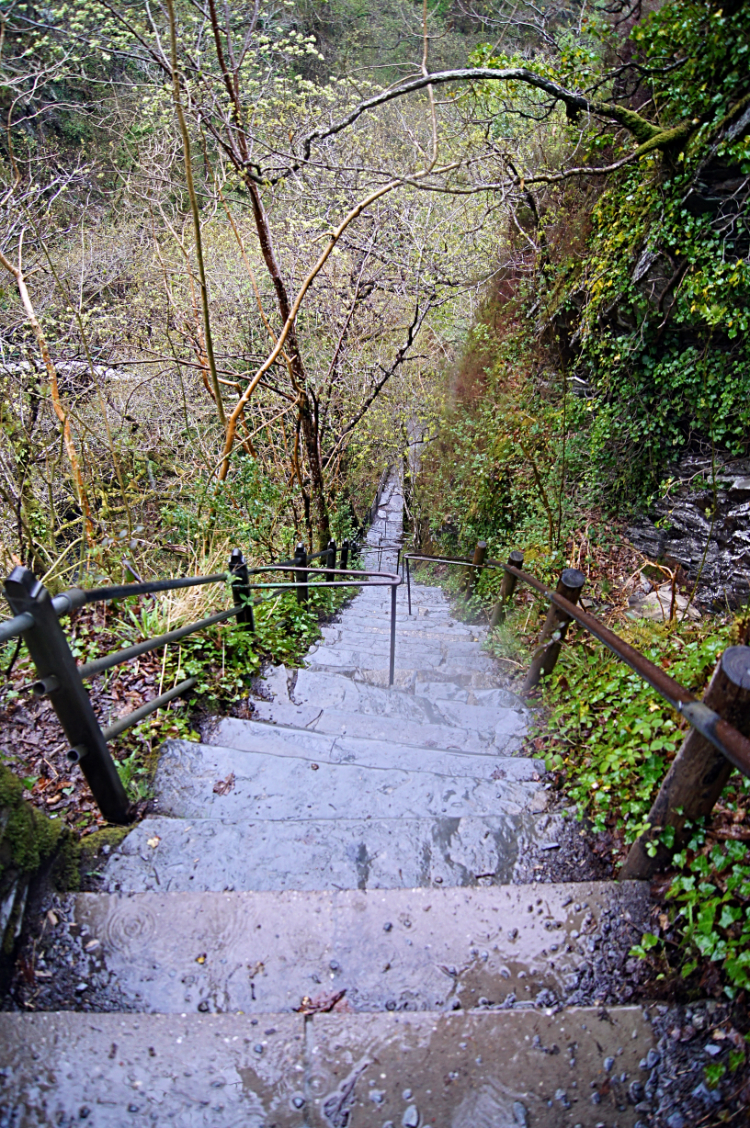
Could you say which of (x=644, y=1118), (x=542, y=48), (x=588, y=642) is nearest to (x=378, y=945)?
(x=644, y=1118)

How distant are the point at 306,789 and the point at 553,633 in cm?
185

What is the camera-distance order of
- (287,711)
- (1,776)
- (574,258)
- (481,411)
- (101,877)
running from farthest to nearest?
(481,411) < (574,258) < (287,711) < (101,877) < (1,776)

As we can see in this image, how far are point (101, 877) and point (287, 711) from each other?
161 centimetres

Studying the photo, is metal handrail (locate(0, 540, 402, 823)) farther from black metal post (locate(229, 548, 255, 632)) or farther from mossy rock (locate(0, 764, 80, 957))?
black metal post (locate(229, 548, 255, 632))

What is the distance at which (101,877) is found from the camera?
1.93m

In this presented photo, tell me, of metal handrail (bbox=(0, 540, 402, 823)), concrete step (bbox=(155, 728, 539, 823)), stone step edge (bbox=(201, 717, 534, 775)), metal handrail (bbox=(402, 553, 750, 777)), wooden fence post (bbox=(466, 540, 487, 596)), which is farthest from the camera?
wooden fence post (bbox=(466, 540, 487, 596))

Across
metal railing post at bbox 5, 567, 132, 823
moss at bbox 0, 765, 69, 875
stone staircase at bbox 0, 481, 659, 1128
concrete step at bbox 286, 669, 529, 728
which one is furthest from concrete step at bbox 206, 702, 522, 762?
moss at bbox 0, 765, 69, 875

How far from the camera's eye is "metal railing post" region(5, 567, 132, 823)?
174cm

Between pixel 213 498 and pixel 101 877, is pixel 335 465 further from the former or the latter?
pixel 101 877

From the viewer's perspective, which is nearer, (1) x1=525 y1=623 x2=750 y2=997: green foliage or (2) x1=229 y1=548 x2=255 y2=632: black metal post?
(1) x1=525 y1=623 x2=750 y2=997: green foliage

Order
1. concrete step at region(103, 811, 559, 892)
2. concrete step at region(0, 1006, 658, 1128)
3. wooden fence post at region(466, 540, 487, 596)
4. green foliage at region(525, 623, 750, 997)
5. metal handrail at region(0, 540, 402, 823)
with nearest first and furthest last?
concrete step at region(0, 1006, 658, 1128) → green foliage at region(525, 623, 750, 997) → metal handrail at region(0, 540, 402, 823) → concrete step at region(103, 811, 559, 892) → wooden fence post at region(466, 540, 487, 596)

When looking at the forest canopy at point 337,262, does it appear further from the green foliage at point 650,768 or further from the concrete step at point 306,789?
the green foliage at point 650,768

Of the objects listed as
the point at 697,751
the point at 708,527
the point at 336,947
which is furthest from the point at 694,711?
the point at 708,527

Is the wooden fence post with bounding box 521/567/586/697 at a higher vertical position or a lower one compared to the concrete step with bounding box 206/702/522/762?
higher
